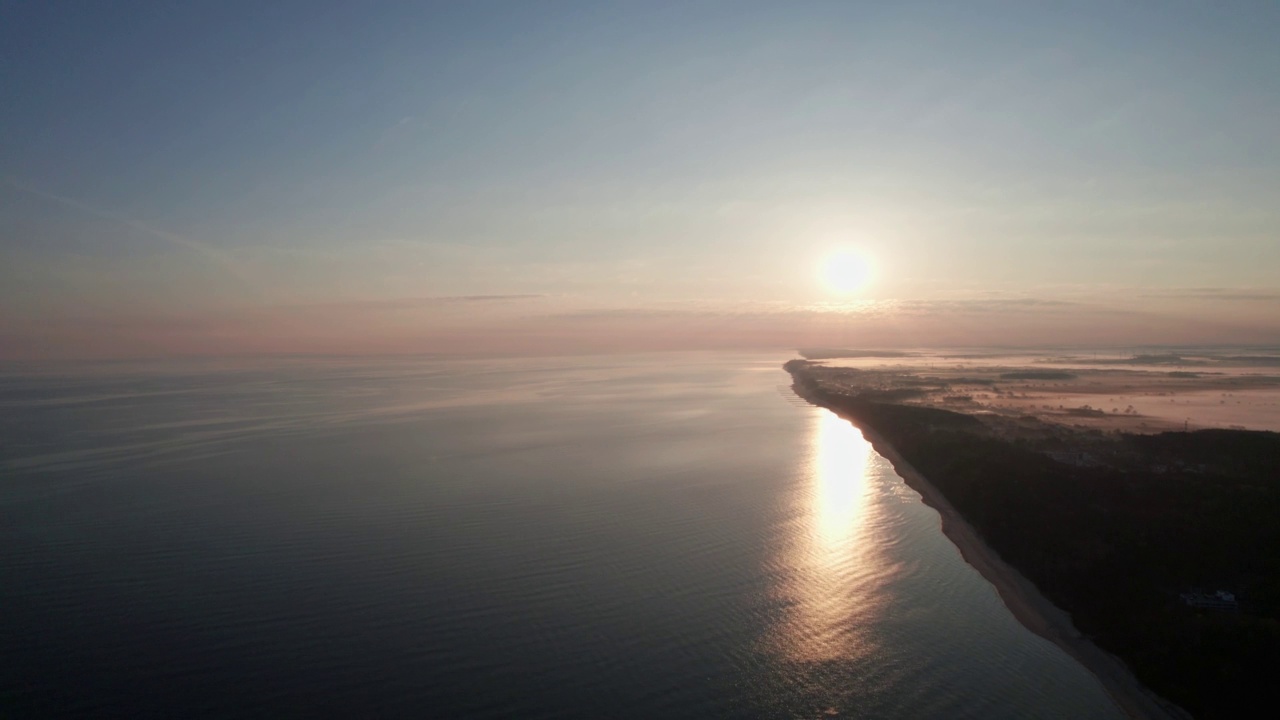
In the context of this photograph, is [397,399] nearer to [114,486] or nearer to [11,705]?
[114,486]

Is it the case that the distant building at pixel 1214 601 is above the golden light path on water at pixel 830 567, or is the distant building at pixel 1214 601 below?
above

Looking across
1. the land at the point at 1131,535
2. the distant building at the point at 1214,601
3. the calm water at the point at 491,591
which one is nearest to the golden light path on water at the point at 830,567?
the calm water at the point at 491,591

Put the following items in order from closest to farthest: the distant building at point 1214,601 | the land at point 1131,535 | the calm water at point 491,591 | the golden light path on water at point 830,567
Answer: the calm water at point 491,591
the land at point 1131,535
the distant building at point 1214,601
the golden light path on water at point 830,567

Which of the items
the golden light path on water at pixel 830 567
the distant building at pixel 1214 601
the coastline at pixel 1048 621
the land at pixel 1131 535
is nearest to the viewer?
the coastline at pixel 1048 621

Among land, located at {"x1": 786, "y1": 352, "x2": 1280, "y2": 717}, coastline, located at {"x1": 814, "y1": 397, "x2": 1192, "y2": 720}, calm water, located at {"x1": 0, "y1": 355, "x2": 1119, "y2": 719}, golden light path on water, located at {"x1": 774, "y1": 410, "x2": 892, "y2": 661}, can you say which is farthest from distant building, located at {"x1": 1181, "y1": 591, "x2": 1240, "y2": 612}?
golden light path on water, located at {"x1": 774, "y1": 410, "x2": 892, "y2": 661}

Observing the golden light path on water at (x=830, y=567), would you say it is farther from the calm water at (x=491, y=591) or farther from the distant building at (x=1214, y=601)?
the distant building at (x=1214, y=601)

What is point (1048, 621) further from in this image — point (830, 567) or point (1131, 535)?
point (830, 567)

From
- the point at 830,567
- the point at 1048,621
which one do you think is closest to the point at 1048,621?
the point at 1048,621

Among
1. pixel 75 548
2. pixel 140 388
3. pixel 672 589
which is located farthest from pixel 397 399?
pixel 672 589
